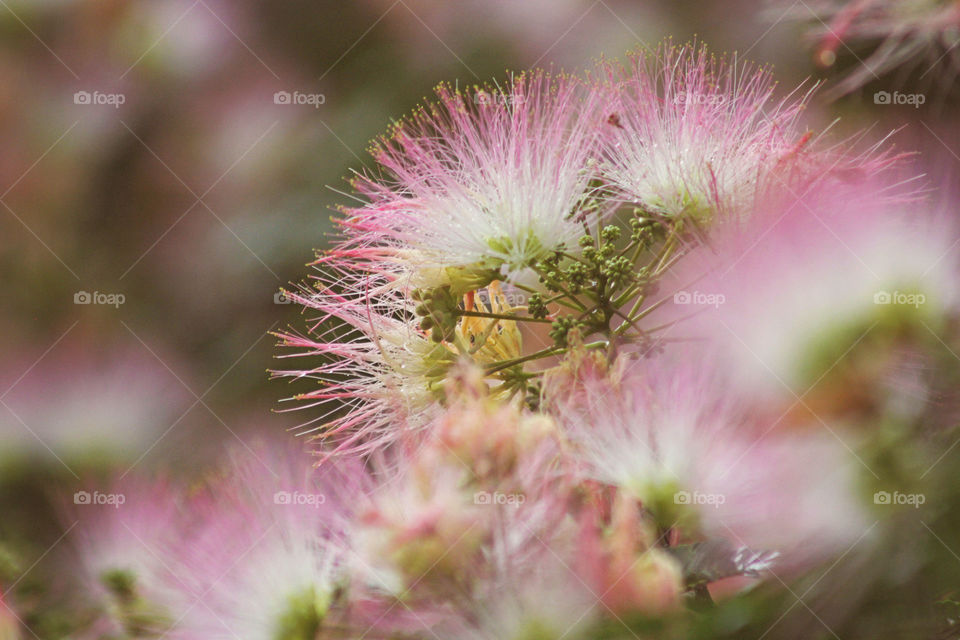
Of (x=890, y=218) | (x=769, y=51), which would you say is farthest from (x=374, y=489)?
(x=769, y=51)

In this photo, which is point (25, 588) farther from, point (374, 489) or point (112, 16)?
point (112, 16)
